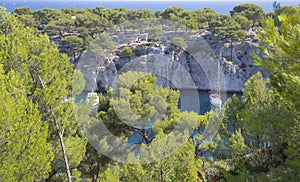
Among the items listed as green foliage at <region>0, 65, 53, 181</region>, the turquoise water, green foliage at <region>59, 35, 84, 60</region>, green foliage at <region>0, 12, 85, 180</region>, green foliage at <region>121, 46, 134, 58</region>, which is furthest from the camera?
green foliage at <region>59, 35, 84, 60</region>

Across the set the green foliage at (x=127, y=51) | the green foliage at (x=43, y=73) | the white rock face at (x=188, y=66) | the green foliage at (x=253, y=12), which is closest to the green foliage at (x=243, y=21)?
the green foliage at (x=253, y=12)

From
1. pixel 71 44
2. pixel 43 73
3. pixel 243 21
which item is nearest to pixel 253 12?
pixel 243 21

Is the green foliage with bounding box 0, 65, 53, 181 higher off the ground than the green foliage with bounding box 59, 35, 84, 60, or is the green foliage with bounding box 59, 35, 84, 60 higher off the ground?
the green foliage with bounding box 59, 35, 84, 60

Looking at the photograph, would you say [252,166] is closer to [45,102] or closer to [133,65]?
[45,102]

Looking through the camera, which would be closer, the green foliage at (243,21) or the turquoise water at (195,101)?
the turquoise water at (195,101)

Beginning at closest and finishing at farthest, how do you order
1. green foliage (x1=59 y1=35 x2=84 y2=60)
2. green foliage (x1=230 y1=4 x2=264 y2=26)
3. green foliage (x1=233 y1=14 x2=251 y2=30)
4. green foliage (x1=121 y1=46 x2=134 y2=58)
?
green foliage (x1=121 y1=46 x2=134 y2=58)
green foliage (x1=59 y1=35 x2=84 y2=60)
green foliage (x1=233 y1=14 x2=251 y2=30)
green foliage (x1=230 y1=4 x2=264 y2=26)

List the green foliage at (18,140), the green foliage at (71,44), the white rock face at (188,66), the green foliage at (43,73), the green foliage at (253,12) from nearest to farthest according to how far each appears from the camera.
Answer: the green foliage at (18,140) < the green foliage at (43,73) < the white rock face at (188,66) < the green foliage at (71,44) < the green foliage at (253,12)

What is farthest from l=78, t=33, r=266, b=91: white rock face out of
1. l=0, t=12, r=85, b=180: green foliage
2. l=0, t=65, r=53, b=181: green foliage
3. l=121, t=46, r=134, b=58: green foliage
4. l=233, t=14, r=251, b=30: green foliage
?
l=0, t=65, r=53, b=181: green foliage

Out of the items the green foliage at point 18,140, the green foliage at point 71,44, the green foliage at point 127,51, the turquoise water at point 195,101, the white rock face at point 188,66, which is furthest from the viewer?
the green foliage at point 71,44

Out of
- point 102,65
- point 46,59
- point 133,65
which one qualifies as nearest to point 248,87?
point 46,59

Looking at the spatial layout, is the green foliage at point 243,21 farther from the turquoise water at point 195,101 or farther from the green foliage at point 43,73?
the green foliage at point 43,73

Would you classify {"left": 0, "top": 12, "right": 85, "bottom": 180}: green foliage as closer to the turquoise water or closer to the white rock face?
the turquoise water

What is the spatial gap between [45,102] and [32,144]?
1.88 meters

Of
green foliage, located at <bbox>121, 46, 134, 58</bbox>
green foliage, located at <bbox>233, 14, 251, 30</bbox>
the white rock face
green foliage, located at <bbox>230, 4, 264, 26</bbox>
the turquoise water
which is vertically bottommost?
the turquoise water
